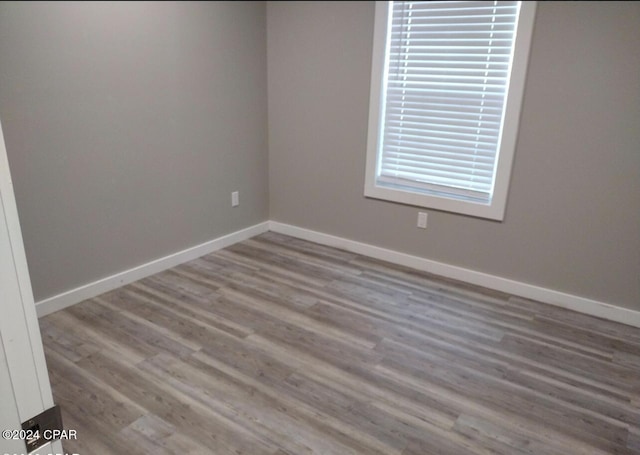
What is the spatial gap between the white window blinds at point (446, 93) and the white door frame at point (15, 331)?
280cm

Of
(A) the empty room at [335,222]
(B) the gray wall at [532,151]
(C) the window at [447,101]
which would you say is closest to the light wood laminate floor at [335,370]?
(A) the empty room at [335,222]

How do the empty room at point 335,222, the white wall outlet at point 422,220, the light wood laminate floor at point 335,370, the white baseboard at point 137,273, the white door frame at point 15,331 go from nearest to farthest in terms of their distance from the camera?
the white door frame at point 15,331 → the light wood laminate floor at point 335,370 → the empty room at point 335,222 → the white baseboard at point 137,273 → the white wall outlet at point 422,220

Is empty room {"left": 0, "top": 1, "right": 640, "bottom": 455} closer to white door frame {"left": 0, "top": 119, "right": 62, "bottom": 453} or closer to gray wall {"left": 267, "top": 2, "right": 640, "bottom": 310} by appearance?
gray wall {"left": 267, "top": 2, "right": 640, "bottom": 310}

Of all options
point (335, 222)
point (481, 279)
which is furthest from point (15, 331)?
point (335, 222)

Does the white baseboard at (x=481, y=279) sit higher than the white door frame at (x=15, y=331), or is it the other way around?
the white door frame at (x=15, y=331)

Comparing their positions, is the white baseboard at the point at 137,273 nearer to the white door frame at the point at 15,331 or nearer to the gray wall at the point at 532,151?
the gray wall at the point at 532,151

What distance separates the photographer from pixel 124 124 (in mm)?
2811

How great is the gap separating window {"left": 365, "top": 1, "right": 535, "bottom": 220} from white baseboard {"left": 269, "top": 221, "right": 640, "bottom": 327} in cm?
45

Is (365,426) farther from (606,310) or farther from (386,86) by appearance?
(386,86)

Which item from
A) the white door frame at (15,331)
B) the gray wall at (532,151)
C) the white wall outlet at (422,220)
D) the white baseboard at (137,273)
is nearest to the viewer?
the white door frame at (15,331)

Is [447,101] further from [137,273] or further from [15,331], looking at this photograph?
[15,331]

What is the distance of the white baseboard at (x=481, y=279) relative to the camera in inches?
108

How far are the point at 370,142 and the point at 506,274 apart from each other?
4.50 feet

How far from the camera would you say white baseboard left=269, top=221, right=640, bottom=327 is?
2.75 metres
